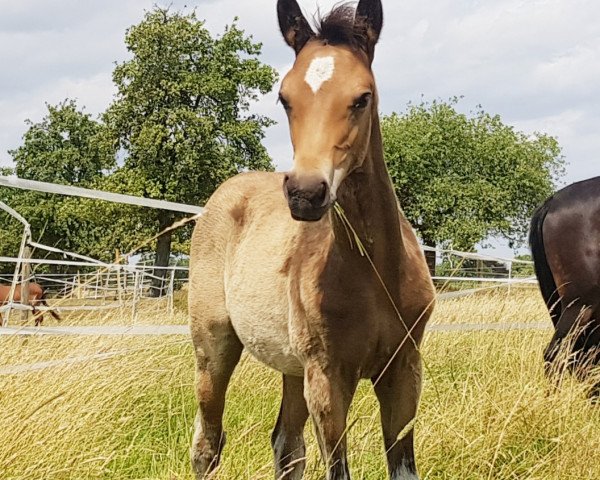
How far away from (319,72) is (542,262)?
4543 mm

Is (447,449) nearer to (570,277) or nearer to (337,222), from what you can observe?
(337,222)

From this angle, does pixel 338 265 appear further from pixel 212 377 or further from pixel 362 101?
pixel 212 377

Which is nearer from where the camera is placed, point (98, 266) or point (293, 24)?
point (293, 24)

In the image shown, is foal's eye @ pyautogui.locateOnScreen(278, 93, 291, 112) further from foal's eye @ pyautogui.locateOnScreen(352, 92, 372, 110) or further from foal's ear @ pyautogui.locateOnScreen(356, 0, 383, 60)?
foal's ear @ pyautogui.locateOnScreen(356, 0, 383, 60)

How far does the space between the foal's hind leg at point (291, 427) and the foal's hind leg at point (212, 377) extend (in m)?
0.30

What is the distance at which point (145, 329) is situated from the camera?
620 centimetres

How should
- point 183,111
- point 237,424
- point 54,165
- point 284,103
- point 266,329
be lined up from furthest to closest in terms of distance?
point 54,165
point 183,111
point 237,424
point 266,329
point 284,103

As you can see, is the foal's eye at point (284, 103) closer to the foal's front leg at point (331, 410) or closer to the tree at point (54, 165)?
the foal's front leg at point (331, 410)

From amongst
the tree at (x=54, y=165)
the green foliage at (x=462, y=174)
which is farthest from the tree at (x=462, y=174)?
the tree at (x=54, y=165)

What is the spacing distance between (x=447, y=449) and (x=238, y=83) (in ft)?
89.6

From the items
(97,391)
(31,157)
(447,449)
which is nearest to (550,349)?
(447,449)

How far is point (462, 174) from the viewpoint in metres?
36.1

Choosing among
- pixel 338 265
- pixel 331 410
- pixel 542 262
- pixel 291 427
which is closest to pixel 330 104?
pixel 338 265

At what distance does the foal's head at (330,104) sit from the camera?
7.23 ft
